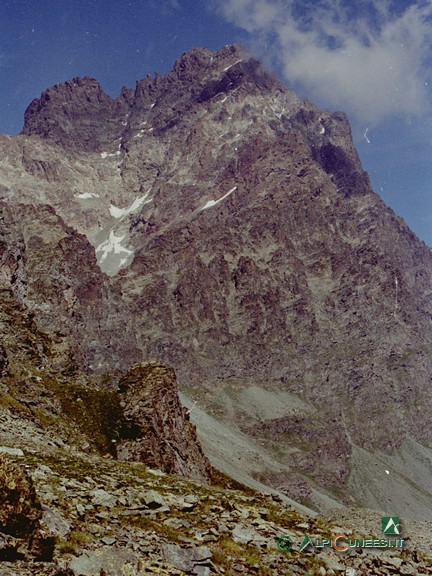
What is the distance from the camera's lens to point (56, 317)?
16900cm

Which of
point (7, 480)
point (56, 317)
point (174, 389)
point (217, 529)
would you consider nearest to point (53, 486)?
point (7, 480)

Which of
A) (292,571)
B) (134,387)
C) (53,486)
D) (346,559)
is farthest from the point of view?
(134,387)

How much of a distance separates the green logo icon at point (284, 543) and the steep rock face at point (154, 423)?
2142 cm

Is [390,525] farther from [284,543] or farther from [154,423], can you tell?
[154,423]

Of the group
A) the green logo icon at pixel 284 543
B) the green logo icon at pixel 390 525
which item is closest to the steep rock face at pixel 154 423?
the green logo icon at pixel 284 543

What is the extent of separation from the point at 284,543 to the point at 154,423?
25.1 meters

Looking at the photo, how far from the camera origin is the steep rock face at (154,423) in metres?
37.2

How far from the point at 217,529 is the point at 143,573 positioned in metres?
3.54

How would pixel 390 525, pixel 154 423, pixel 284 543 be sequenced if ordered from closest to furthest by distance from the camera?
pixel 284 543 < pixel 390 525 < pixel 154 423

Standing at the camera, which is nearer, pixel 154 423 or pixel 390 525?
pixel 390 525

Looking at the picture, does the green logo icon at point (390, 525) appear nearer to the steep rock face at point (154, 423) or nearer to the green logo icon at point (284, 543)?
the green logo icon at point (284, 543)

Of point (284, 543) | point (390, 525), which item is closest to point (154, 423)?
point (284, 543)

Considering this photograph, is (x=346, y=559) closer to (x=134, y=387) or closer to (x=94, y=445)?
(x=94, y=445)

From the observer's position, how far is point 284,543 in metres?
15.3
